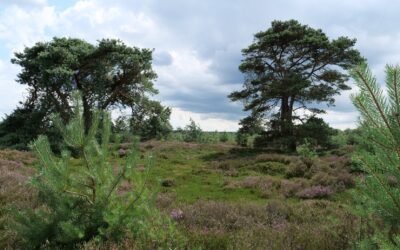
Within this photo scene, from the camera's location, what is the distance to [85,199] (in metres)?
4.97

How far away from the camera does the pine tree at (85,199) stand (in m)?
4.66

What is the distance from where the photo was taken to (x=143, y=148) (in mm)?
29875

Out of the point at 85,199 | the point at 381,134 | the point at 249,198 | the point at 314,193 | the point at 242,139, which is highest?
the point at 242,139

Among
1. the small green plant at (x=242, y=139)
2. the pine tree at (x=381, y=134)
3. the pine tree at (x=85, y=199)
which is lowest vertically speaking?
the pine tree at (x=85, y=199)

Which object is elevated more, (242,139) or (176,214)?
(242,139)

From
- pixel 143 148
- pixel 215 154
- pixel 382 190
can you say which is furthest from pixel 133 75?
pixel 382 190

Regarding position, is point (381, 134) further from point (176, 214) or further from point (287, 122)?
point (287, 122)

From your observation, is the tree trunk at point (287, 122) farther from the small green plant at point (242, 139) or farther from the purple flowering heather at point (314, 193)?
the purple flowering heather at point (314, 193)

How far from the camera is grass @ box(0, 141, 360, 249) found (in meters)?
5.85

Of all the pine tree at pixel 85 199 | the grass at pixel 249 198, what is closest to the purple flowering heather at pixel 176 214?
the grass at pixel 249 198

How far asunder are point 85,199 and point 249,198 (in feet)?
33.0

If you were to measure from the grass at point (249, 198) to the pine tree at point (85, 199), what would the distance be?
1.08 ft

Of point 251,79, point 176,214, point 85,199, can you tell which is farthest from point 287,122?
point 85,199

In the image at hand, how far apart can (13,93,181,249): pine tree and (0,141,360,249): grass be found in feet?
1.08
